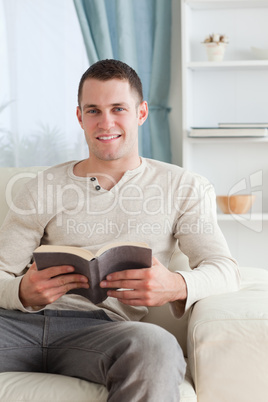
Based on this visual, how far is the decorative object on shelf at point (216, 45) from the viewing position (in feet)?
9.25

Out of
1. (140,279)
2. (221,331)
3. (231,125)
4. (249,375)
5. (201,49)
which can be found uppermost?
(201,49)

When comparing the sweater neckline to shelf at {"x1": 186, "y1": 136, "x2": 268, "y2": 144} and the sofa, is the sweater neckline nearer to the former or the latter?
the sofa

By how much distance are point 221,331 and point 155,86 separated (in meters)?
1.86

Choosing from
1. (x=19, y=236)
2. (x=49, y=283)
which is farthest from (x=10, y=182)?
(x=49, y=283)

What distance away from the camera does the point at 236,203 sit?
2.82 metres

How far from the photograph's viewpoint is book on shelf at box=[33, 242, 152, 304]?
53.9 inches

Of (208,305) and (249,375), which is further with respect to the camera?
(208,305)

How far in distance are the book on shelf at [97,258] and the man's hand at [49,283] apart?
0.02 metres

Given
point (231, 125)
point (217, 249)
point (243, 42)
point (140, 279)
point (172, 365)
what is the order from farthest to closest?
1. point (243, 42)
2. point (231, 125)
3. point (217, 249)
4. point (140, 279)
5. point (172, 365)

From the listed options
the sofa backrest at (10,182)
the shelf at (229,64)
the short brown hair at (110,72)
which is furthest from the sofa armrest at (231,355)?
the shelf at (229,64)

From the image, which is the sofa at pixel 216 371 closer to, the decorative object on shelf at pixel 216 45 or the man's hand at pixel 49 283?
the man's hand at pixel 49 283

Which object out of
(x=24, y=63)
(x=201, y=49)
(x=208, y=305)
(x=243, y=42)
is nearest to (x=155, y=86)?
(x=201, y=49)

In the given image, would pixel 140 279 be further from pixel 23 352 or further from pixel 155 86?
pixel 155 86

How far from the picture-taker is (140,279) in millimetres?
1454
